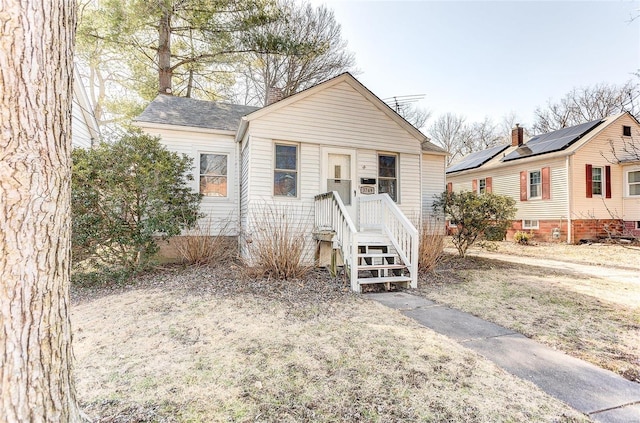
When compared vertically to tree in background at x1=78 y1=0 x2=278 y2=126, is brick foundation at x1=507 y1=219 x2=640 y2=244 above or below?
below

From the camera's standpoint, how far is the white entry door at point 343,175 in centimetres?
801

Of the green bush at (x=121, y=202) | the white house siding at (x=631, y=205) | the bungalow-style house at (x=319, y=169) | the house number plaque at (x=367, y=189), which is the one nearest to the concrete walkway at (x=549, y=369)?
the bungalow-style house at (x=319, y=169)

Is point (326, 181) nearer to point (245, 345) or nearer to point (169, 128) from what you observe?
point (169, 128)

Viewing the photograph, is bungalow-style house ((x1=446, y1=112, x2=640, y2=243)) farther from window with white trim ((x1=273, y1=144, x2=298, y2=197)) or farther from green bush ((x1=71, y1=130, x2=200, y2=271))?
green bush ((x1=71, y1=130, x2=200, y2=271))

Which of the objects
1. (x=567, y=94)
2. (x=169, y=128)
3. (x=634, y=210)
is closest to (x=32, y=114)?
(x=169, y=128)

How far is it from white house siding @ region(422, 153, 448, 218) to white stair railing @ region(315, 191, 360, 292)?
5359 millimetres

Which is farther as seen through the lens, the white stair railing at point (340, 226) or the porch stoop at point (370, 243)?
the porch stoop at point (370, 243)

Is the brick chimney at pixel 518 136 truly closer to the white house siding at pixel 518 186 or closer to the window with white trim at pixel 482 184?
the white house siding at pixel 518 186

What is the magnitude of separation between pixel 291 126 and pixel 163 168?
316 cm

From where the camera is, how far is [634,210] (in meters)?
12.4

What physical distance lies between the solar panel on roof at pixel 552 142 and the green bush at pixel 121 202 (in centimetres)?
1507

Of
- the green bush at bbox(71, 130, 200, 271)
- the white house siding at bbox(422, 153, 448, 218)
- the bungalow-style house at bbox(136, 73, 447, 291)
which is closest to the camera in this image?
the green bush at bbox(71, 130, 200, 271)

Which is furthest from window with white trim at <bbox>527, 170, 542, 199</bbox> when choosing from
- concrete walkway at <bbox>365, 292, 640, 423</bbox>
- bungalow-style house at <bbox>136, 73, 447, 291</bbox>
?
concrete walkway at <bbox>365, 292, 640, 423</bbox>

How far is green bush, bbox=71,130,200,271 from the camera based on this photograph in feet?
19.0
